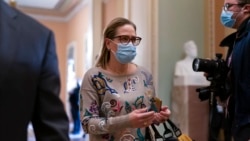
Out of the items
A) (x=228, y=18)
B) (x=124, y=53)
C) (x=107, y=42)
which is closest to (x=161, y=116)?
(x=124, y=53)

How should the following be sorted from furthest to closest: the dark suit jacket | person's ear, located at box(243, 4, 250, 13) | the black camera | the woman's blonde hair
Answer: the black camera → person's ear, located at box(243, 4, 250, 13) → the woman's blonde hair → the dark suit jacket

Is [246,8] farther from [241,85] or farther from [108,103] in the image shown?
[108,103]

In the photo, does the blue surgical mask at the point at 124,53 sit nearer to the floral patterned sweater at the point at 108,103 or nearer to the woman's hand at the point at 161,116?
the floral patterned sweater at the point at 108,103

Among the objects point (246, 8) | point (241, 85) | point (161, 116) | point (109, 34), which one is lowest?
point (161, 116)

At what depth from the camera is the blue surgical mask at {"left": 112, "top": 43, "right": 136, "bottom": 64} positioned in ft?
6.14

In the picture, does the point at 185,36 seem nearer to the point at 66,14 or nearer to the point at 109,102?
the point at 109,102

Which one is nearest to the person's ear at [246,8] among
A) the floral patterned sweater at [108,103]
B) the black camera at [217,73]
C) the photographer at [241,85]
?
the photographer at [241,85]

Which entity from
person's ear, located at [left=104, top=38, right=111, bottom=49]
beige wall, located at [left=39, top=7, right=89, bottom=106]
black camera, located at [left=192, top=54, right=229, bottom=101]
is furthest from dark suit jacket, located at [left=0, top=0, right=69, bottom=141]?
beige wall, located at [left=39, top=7, right=89, bottom=106]

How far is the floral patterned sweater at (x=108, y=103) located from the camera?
167 centimetres

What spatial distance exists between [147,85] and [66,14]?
29.4 ft

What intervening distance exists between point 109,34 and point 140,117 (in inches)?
21.9

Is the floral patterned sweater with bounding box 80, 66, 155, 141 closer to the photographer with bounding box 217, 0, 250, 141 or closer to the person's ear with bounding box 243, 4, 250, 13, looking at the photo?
the photographer with bounding box 217, 0, 250, 141

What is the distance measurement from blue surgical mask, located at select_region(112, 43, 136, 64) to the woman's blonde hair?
72 millimetres

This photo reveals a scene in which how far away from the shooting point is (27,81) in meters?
0.83
